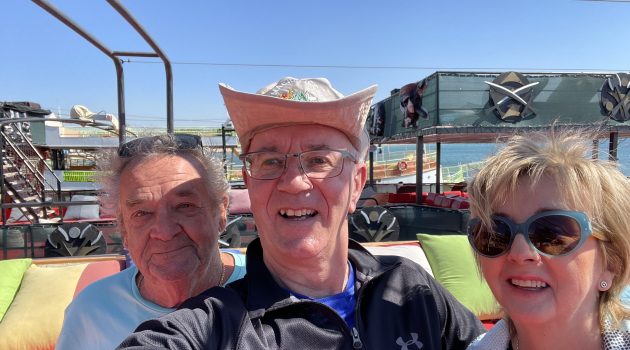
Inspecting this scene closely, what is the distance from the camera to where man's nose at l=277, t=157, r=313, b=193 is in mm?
1196

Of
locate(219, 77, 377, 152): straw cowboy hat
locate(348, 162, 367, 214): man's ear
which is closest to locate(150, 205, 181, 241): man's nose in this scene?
locate(219, 77, 377, 152): straw cowboy hat

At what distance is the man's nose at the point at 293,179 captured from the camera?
1.20 m

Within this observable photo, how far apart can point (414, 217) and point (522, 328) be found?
5.14 metres

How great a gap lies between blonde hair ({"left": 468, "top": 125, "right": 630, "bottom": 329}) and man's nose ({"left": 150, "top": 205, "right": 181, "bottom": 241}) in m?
1.01

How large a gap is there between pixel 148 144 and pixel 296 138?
0.67 m

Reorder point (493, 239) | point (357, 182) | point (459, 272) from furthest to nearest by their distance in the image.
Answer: point (459, 272)
point (357, 182)
point (493, 239)

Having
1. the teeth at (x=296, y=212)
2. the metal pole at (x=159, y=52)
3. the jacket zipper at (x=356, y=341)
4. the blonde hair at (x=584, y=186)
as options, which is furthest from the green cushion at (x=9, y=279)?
the blonde hair at (x=584, y=186)

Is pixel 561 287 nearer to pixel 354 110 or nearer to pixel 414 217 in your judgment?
pixel 354 110

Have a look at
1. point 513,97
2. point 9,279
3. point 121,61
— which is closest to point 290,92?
point 121,61

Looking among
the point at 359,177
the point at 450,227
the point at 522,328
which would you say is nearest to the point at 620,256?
the point at 522,328

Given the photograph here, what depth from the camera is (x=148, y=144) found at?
1.59 metres

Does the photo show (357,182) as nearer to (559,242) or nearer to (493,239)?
(493,239)

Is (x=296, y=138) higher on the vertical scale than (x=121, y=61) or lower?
lower

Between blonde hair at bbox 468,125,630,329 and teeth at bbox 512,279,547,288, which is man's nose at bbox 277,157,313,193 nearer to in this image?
blonde hair at bbox 468,125,630,329
